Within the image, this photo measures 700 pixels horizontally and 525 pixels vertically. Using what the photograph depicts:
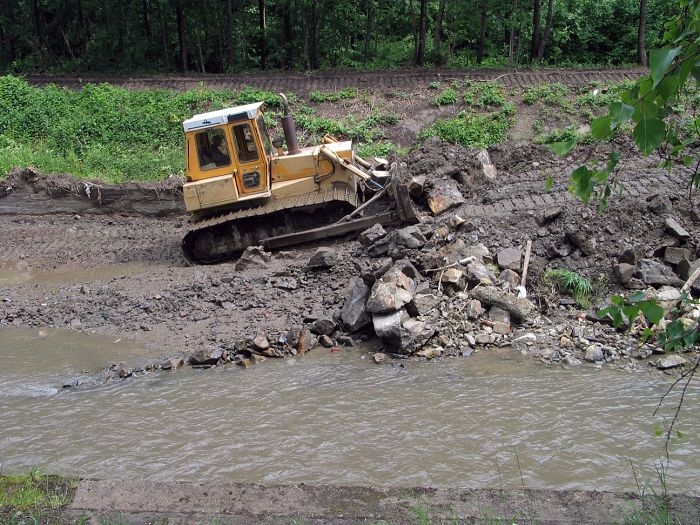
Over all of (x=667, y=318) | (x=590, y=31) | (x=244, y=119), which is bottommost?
(x=667, y=318)

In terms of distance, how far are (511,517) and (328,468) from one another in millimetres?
2223

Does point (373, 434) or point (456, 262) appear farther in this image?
point (456, 262)

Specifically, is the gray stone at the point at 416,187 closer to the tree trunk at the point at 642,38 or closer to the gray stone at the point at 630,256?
the gray stone at the point at 630,256

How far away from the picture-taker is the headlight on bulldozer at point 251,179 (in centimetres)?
1151

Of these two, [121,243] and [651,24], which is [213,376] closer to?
[121,243]

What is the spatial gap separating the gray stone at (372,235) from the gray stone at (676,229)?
4069 millimetres

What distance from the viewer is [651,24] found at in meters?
22.5

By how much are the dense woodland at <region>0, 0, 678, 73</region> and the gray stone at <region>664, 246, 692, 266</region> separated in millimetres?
13658

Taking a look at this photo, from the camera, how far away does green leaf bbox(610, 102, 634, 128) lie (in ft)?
7.03

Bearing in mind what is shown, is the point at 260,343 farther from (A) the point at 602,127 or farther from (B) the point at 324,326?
(A) the point at 602,127

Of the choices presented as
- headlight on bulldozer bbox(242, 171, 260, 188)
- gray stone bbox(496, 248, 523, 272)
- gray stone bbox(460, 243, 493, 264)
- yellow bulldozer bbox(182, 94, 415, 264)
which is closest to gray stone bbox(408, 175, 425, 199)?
yellow bulldozer bbox(182, 94, 415, 264)

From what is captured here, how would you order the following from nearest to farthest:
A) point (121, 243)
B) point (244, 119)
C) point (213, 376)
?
point (213, 376), point (244, 119), point (121, 243)

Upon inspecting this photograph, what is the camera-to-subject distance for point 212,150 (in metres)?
11.5

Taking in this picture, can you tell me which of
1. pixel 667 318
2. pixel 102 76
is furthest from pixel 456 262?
pixel 102 76
